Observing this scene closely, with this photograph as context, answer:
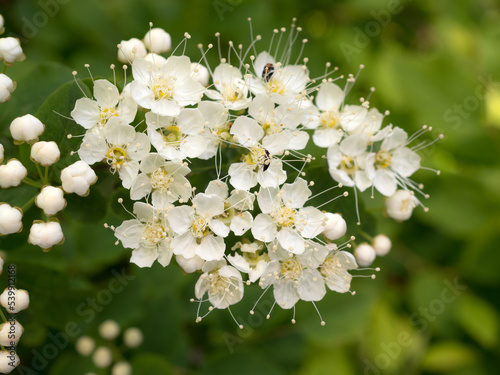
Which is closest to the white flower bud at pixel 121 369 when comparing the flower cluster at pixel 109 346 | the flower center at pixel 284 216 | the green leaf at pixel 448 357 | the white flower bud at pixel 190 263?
the flower cluster at pixel 109 346

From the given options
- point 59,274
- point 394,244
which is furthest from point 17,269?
point 394,244

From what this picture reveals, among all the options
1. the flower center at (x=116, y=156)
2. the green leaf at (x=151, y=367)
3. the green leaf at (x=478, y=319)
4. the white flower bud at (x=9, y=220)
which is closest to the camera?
the white flower bud at (x=9, y=220)

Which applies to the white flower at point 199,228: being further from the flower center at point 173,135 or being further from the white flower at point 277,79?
the white flower at point 277,79

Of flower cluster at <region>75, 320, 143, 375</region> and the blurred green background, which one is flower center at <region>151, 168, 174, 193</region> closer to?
the blurred green background

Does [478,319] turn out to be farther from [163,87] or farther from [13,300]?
[13,300]

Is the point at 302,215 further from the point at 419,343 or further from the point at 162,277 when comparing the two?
the point at 419,343

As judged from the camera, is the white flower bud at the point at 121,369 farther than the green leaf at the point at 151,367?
Yes

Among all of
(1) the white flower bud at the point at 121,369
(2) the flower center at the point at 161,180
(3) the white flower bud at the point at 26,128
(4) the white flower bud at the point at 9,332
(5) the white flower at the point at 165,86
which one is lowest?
(1) the white flower bud at the point at 121,369

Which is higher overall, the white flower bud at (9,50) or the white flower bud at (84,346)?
the white flower bud at (9,50)
